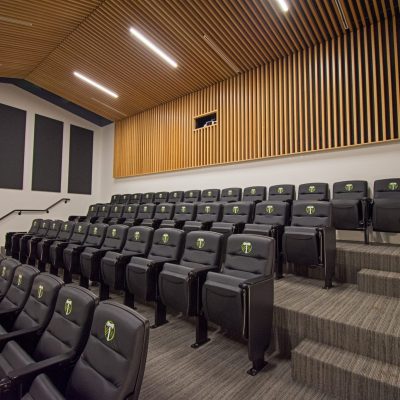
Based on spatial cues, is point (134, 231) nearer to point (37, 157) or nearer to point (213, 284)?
point (213, 284)

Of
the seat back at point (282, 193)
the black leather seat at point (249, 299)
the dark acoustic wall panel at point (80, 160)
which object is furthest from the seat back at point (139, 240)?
the dark acoustic wall panel at point (80, 160)

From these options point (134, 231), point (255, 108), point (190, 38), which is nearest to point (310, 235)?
point (134, 231)

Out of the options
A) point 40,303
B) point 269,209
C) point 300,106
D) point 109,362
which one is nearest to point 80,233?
point 40,303

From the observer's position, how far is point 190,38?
462 centimetres

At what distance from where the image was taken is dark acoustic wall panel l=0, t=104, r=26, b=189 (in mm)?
6438

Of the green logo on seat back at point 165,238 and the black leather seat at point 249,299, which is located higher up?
the green logo on seat back at point 165,238

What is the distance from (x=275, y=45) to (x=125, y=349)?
5.04 metres

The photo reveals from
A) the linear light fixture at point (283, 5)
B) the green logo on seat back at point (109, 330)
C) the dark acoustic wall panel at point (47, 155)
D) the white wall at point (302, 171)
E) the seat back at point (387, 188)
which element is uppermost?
the linear light fixture at point (283, 5)

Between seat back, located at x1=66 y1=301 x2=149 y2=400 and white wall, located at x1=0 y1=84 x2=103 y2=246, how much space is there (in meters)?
6.60

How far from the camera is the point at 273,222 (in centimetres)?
326

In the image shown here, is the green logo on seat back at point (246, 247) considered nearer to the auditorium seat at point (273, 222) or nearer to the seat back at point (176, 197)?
the auditorium seat at point (273, 222)

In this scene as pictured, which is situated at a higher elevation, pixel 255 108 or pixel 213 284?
pixel 255 108

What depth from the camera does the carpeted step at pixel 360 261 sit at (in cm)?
230

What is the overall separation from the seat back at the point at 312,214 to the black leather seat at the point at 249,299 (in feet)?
3.68
